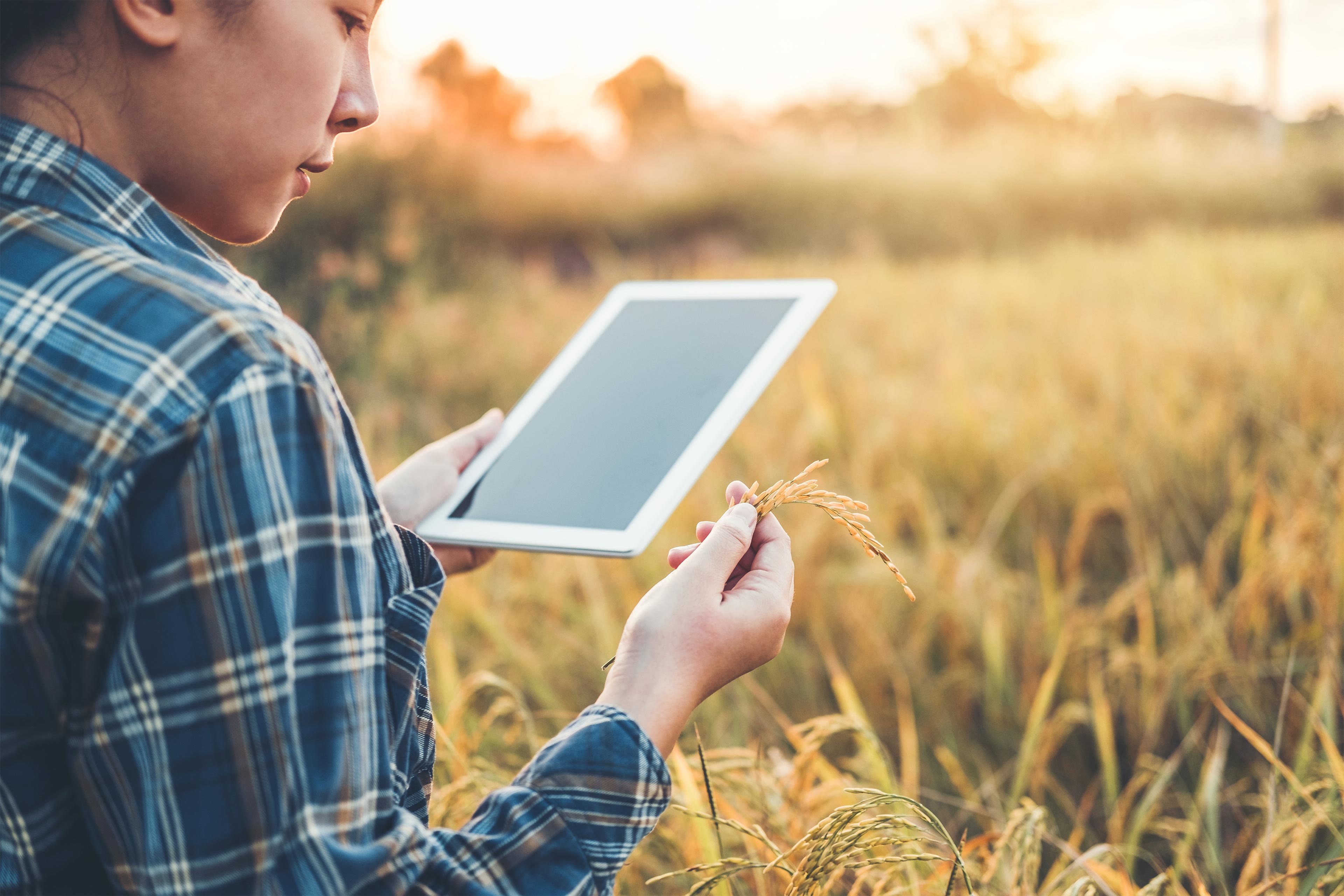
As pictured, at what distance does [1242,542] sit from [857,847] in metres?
1.67

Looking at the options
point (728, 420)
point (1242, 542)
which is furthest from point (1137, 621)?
Result: point (728, 420)

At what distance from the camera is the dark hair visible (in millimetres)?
561

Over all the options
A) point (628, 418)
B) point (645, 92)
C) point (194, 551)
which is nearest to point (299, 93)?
point (194, 551)

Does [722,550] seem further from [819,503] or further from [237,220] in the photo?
[237,220]

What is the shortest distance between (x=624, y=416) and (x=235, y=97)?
55cm

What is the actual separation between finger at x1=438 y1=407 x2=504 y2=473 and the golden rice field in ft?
0.98

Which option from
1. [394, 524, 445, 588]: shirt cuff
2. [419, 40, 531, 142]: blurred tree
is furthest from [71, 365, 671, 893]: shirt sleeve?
[419, 40, 531, 142]: blurred tree

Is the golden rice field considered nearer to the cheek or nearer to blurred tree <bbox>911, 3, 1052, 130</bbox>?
the cheek

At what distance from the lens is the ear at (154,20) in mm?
553

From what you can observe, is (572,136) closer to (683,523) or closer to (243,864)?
(683,523)

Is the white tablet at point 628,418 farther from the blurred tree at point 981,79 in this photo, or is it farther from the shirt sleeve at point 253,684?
the blurred tree at point 981,79

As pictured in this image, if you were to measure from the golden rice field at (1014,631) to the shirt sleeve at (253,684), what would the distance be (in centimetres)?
40

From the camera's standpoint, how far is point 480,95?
873cm

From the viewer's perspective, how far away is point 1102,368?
302 cm
